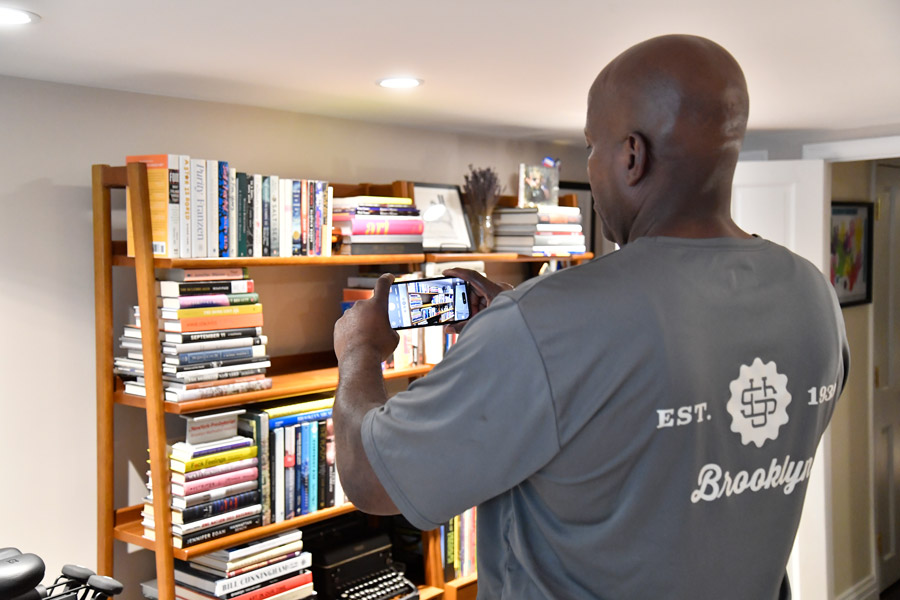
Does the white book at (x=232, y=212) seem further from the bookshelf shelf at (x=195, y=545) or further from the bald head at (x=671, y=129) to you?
the bald head at (x=671, y=129)

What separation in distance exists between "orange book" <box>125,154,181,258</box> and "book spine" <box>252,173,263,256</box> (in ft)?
0.88

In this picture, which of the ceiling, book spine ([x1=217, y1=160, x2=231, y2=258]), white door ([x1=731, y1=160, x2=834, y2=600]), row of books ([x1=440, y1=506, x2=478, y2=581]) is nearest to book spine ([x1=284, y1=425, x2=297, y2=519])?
book spine ([x1=217, y1=160, x2=231, y2=258])

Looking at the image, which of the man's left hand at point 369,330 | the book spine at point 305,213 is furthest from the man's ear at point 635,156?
the book spine at point 305,213

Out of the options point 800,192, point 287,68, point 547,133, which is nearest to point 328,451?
point 287,68

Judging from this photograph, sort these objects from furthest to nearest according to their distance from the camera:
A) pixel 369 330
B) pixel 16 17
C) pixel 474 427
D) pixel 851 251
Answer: pixel 851 251 < pixel 16 17 < pixel 369 330 < pixel 474 427

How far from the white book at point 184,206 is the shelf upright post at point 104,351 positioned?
0.19 meters

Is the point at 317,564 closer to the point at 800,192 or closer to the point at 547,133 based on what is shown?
the point at 547,133

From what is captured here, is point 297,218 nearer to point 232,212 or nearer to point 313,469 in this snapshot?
point 232,212

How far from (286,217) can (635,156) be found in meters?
1.89

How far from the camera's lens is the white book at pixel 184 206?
2406 mm

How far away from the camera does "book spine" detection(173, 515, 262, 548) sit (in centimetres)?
245

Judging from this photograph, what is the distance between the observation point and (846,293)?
432cm

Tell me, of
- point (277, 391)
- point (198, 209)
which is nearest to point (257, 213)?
point (198, 209)

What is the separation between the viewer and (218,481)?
2523mm
